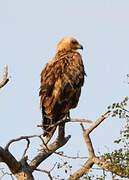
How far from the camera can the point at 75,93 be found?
9.62 meters

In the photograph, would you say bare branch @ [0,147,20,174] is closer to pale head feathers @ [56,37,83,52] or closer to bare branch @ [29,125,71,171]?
bare branch @ [29,125,71,171]

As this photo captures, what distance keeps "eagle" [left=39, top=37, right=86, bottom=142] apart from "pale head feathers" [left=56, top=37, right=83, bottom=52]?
84 cm

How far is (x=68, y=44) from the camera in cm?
1081

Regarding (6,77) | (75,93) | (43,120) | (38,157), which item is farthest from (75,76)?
(6,77)

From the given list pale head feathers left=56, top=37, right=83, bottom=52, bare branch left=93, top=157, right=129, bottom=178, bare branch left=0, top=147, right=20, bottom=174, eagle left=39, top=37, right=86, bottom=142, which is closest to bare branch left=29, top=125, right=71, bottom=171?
eagle left=39, top=37, right=86, bottom=142

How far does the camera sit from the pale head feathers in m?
10.8

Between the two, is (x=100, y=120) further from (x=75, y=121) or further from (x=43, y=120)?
(x=43, y=120)

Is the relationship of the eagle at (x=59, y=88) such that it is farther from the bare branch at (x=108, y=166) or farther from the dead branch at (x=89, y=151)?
the bare branch at (x=108, y=166)

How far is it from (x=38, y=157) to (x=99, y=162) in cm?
138

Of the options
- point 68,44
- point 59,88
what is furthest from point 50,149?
point 68,44

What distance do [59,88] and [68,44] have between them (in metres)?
1.84

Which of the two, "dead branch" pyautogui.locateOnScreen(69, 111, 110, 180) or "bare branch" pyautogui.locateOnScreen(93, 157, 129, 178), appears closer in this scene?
"bare branch" pyautogui.locateOnScreen(93, 157, 129, 178)

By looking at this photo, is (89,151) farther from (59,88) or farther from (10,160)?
(59,88)

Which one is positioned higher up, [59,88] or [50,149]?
[59,88]
